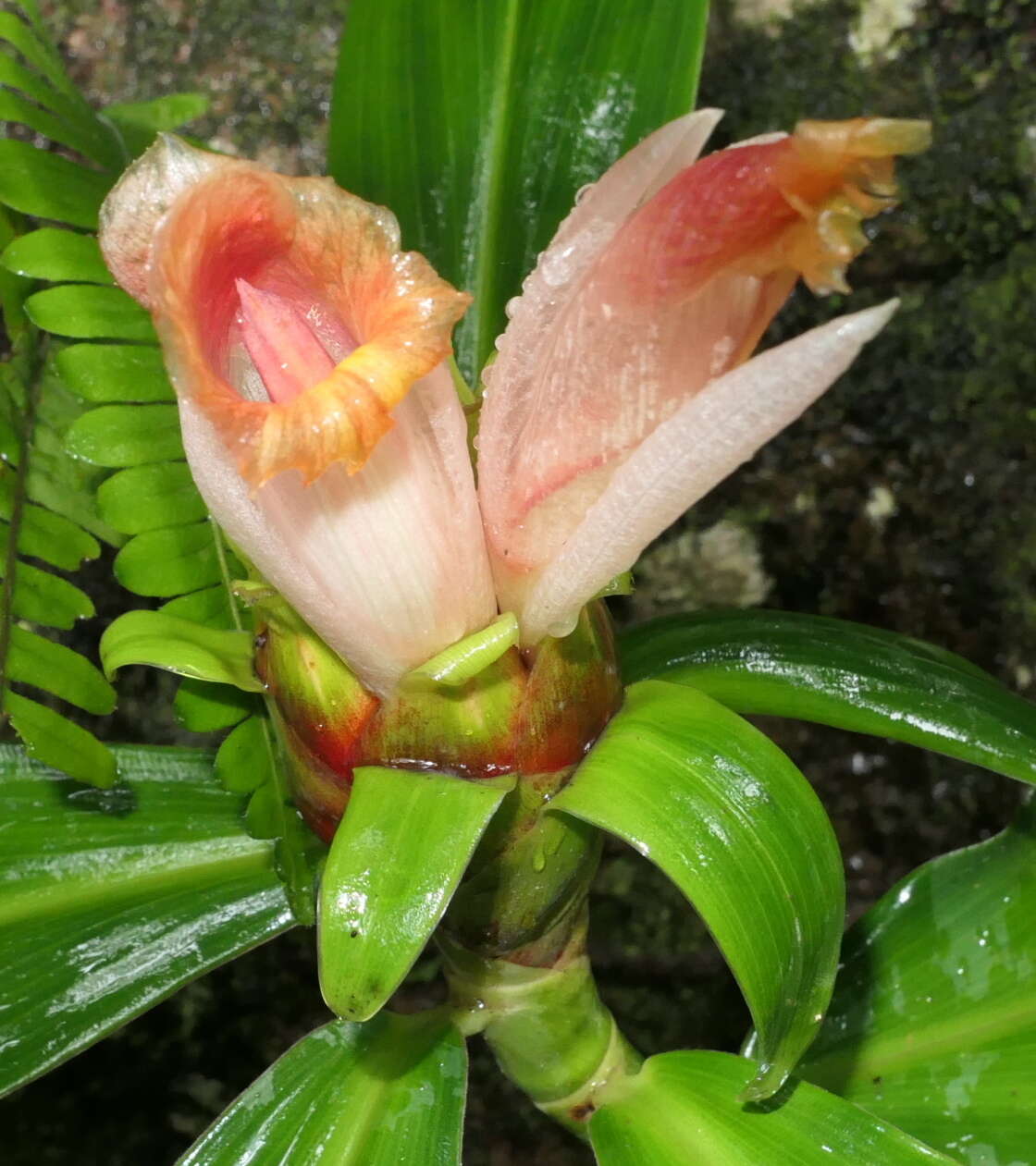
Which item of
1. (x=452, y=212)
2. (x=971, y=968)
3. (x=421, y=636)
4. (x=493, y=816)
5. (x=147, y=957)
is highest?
(x=452, y=212)

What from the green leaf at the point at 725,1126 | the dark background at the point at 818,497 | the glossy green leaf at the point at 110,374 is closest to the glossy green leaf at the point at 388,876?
the green leaf at the point at 725,1126

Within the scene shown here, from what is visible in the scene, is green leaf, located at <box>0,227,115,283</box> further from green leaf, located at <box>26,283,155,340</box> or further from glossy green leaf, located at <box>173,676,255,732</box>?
glossy green leaf, located at <box>173,676,255,732</box>

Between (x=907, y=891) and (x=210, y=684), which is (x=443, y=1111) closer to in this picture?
(x=210, y=684)

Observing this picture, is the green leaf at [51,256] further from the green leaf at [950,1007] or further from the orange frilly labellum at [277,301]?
the green leaf at [950,1007]

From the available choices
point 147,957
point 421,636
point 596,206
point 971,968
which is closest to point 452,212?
point 596,206

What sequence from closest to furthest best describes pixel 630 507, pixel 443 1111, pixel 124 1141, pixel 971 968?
pixel 630 507 < pixel 443 1111 < pixel 971 968 < pixel 124 1141

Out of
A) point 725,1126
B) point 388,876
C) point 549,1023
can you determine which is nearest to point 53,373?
point 388,876

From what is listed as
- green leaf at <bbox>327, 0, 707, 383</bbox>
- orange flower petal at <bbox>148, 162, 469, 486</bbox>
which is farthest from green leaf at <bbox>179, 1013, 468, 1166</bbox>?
green leaf at <bbox>327, 0, 707, 383</bbox>

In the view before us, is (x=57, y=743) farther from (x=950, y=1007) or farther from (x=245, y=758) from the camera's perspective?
(x=950, y=1007)

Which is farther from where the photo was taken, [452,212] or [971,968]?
[452,212]
